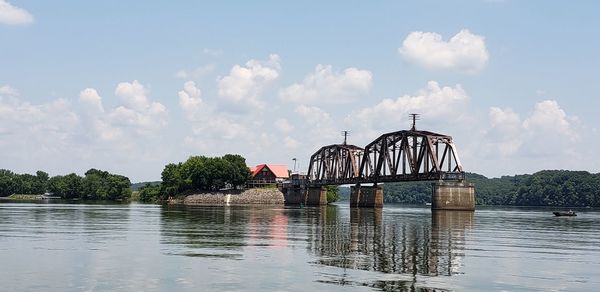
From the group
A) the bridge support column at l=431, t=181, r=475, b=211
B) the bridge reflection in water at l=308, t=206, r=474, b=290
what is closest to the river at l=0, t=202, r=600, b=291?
the bridge reflection in water at l=308, t=206, r=474, b=290

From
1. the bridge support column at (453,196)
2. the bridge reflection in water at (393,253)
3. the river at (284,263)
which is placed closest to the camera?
the river at (284,263)

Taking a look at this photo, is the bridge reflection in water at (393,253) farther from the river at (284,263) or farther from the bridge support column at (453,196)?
the bridge support column at (453,196)

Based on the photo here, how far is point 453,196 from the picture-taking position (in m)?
161

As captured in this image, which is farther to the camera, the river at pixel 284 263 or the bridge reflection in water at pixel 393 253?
the bridge reflection in water at pixel 393 253

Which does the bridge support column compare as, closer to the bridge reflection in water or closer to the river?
the bridge reflection in water

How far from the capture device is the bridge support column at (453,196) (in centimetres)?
16038

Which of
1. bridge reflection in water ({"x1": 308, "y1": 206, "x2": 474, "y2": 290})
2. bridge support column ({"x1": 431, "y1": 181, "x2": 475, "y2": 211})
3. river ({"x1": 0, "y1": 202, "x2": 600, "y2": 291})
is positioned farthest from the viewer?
bridge support column ({"x1": 431, "y1": 181, "x2": 475, "y2": 211})

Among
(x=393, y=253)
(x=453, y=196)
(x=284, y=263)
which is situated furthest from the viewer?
(x=453, y=196)

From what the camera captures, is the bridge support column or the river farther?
the bridge support column

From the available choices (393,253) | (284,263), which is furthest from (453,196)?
(284,263)

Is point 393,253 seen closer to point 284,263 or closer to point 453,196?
point 284,263

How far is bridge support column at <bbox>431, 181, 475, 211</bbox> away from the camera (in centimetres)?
16038

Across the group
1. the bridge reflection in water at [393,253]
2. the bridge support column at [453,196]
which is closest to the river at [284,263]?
the bridge reflection in water at [393,253]

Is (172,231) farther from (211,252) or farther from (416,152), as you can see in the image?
(416,152)
